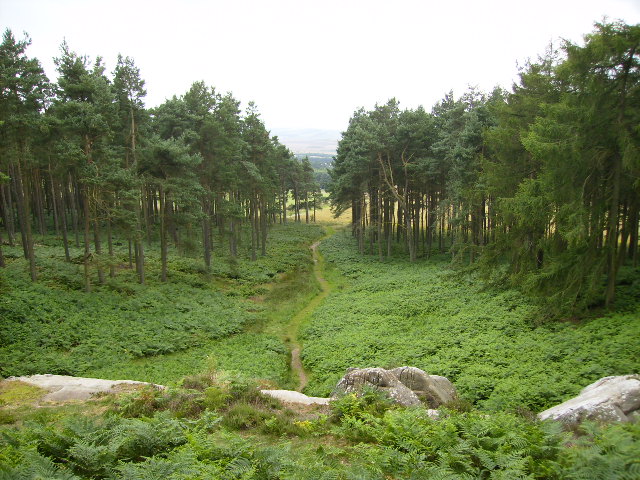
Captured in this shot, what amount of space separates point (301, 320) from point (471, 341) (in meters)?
11.8

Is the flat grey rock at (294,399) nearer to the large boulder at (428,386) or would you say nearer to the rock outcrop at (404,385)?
the rock outcrop at (404,385)

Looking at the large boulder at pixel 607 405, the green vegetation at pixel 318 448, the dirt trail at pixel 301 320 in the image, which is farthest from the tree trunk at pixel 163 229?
the large boulder at pixel 607 405

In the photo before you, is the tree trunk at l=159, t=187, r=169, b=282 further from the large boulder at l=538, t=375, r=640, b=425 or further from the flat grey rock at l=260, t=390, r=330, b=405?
the large boulder at l=538, t=375, r=640, b=425

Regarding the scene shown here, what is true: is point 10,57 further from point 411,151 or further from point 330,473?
point 411,151

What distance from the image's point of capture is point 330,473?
5691 mm

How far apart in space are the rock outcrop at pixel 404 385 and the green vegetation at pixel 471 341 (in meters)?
1.03

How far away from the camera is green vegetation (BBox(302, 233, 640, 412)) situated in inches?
427

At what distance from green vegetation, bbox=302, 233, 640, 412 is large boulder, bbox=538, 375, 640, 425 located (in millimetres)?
1572

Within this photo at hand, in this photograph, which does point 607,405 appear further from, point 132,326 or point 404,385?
point 132,326

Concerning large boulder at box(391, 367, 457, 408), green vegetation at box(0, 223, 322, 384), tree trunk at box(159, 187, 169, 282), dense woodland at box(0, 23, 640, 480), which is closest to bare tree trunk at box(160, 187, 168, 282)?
tree trunk at box(159, 187, 169, 282)

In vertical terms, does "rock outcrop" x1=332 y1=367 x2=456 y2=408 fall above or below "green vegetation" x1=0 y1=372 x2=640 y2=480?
below

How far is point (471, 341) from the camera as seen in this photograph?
1532cm

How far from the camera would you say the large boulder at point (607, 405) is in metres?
7.71

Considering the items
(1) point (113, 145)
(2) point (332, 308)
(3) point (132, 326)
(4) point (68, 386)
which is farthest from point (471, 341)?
(1) point (113, 145)
